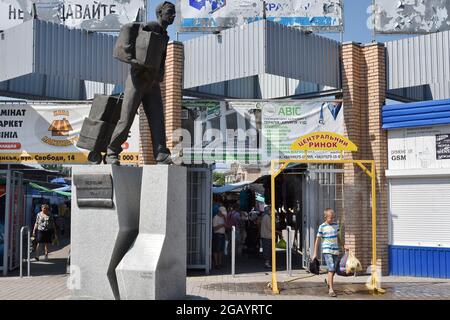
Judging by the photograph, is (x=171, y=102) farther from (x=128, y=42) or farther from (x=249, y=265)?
(x=128, y=42)

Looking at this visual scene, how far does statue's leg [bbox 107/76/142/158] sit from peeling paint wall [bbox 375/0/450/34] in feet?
30.3

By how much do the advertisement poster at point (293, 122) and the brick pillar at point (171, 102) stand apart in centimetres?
201

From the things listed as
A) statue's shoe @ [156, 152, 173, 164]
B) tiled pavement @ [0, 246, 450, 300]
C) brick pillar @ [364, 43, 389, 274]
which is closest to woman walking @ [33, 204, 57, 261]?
tiled pavement @ [0, 246, 450, 300]

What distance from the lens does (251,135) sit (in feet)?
41.5

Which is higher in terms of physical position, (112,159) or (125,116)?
(125,116)

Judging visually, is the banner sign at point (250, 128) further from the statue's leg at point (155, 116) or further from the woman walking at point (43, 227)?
the statue's leg at point (155, 116)

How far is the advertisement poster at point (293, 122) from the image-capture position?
12.7 metres

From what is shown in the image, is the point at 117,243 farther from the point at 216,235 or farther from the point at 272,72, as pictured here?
the point at 216,235

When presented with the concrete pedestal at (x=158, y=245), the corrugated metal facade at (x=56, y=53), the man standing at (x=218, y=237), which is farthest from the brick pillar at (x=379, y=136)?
the concrete pedestal at (x=158, y=245)

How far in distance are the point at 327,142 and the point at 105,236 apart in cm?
561

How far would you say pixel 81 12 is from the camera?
1491 cm

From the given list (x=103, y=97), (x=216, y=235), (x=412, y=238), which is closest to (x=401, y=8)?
(x=412, y=238)

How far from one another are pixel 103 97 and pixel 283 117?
6.30m

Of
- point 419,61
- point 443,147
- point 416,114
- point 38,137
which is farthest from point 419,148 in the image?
point 38,137
